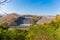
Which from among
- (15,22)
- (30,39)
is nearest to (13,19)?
(15,22)

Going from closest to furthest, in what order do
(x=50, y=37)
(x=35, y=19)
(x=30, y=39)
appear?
(x=50, y=37), (x=30, y=39), (x=35, y=19)

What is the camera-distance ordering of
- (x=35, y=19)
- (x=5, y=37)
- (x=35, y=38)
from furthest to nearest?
1. (x=35, y=19)
2. (x=5, y=37)
3. (x=35, y=38)

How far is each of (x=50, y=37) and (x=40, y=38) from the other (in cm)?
55

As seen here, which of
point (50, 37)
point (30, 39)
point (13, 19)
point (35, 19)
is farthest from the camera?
point (35, 19)

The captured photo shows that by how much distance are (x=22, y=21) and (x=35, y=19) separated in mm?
1842

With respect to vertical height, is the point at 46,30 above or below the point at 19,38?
above

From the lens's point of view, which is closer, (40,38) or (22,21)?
(40,38)

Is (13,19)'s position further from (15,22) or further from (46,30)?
(46,30)

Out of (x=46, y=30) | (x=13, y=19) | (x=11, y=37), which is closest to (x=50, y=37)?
(x=46, y=30)

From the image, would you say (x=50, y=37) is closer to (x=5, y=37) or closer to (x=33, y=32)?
(x=33, y=32)

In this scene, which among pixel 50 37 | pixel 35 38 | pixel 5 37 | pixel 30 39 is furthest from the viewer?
pixel 5 37

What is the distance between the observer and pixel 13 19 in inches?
787

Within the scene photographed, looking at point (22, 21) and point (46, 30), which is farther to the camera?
point (22, 21)

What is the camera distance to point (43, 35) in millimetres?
7305
